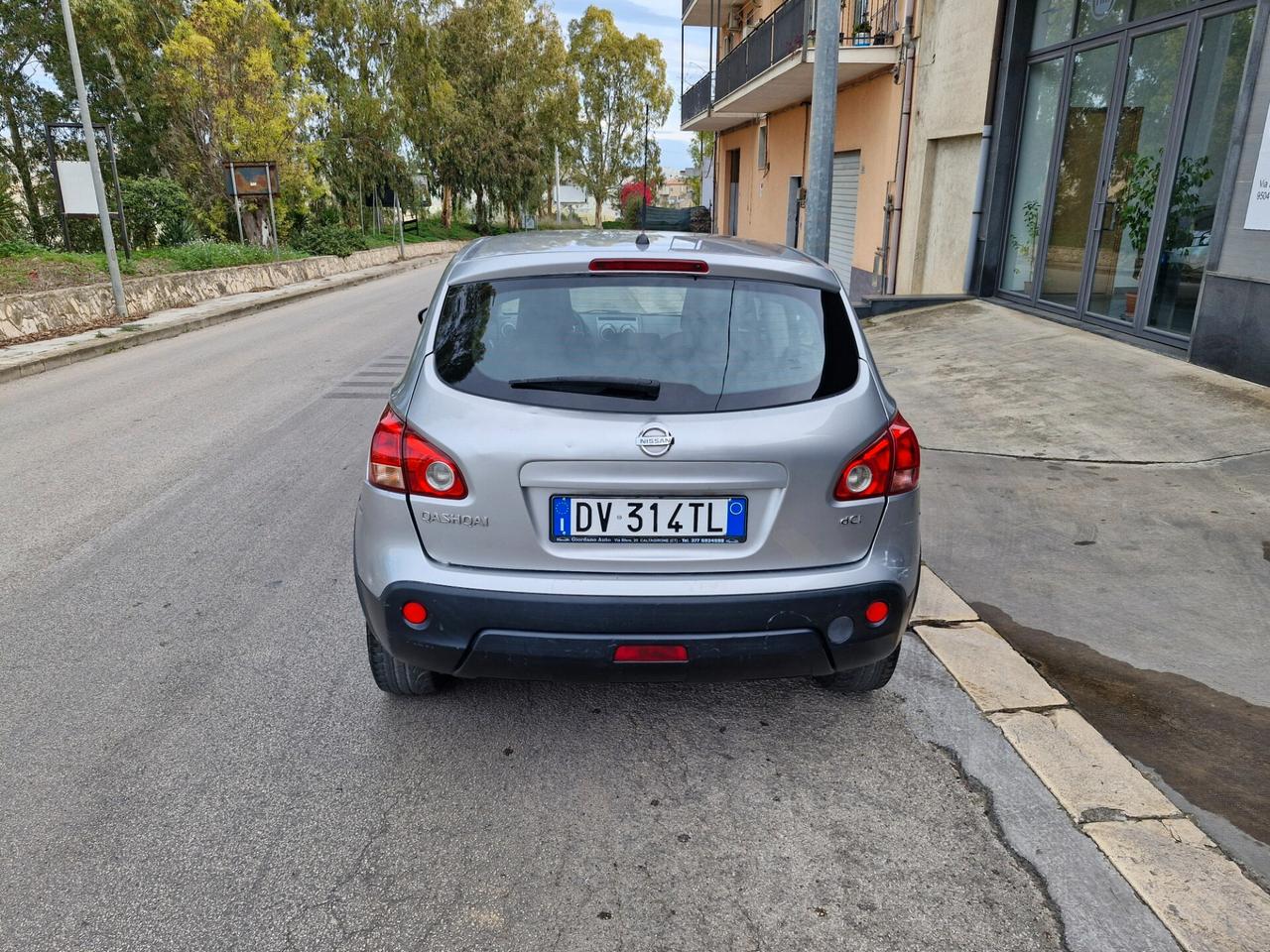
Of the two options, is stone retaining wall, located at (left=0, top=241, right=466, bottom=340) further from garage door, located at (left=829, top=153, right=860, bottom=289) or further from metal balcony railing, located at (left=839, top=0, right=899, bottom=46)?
metal balcony railing, located at (left=839, top=0, right=899, bottom=46)

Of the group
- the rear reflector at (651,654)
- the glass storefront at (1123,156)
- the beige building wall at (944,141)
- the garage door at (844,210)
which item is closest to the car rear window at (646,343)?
the rear reflector at (651,654)

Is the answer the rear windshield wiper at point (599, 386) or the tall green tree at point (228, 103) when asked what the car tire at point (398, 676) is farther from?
the tall green tree at point (228, 103)

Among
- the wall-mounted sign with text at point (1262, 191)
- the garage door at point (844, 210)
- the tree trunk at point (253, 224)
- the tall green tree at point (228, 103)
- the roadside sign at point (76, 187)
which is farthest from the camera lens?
the tree trunk at point (253, 224)

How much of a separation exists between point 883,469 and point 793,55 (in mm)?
15626

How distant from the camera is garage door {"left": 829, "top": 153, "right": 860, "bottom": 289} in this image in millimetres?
18203

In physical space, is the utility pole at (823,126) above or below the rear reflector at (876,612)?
above

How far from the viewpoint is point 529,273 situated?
3.01 metres

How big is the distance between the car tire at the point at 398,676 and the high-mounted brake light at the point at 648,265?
1.50 m

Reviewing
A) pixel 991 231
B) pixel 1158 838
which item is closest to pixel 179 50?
pixel 991 231

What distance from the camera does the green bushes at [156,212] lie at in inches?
885

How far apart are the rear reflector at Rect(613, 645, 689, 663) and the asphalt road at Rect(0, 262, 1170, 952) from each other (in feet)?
1.54

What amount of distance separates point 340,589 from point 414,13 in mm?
41811

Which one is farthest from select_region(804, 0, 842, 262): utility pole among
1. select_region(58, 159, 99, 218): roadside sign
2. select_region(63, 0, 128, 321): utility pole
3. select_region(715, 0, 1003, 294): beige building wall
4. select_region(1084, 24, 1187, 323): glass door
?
select_region(58, 159, 99, 218): roadside sign

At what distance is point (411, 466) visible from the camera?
9.16 feet
